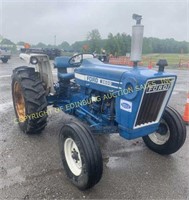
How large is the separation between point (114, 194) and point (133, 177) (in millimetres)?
498

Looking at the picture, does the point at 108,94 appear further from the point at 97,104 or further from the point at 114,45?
the point at 114,45

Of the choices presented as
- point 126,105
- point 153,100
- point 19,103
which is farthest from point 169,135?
point 19,103

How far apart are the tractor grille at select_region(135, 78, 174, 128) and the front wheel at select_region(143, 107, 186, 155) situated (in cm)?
52

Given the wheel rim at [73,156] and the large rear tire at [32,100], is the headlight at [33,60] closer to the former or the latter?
the large rear tire at [32,100]

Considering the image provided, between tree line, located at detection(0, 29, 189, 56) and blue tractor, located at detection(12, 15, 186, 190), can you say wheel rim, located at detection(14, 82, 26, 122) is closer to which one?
blue tractor, located at detection(12, 15, 186, 190)

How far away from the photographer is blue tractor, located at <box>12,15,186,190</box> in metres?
3.00

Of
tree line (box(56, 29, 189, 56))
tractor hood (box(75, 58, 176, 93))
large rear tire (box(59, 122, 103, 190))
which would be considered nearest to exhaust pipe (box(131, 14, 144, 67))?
tractor hood (box(75, 58, 176, 93))

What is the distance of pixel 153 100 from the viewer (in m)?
3.26

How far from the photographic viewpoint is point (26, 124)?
4492 millimetres

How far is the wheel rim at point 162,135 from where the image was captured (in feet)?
13.2

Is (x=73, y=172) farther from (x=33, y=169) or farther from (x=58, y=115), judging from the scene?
(x=58, y=115)

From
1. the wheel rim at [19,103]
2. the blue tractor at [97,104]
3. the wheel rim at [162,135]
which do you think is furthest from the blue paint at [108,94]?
the wheel rim at [19,103]

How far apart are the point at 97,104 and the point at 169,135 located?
125 cm

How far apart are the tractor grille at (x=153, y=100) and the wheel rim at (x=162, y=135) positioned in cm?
61
